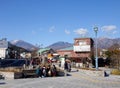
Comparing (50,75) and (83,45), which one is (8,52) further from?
(50,75)

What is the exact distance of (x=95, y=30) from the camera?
41.2 m

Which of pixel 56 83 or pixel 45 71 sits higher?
pixel 45 71

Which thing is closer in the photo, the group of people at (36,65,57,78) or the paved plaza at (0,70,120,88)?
the paved plaza at (0,70,120,88)

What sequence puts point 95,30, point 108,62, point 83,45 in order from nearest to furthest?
point 95,30 → point 108,62 → point 83,45

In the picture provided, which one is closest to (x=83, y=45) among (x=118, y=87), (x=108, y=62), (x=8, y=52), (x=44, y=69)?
(x=108, y=62)

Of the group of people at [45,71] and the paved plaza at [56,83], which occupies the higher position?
the group of people at [45,71]

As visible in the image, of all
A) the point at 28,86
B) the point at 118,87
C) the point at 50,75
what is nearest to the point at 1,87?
the point at 28,86

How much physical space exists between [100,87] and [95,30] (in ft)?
54.6

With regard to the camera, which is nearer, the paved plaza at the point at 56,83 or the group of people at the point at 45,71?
the paved plaza at the point at 56,83

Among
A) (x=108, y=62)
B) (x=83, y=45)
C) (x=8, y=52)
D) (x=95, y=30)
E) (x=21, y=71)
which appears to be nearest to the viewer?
(x=21, y=71)

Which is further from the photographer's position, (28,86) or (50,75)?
(50,75)

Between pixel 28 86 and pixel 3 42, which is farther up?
pixel 3 42

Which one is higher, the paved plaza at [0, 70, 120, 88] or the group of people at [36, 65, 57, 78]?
the group of people at [36, 65, 57, 78]

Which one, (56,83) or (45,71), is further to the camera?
(45,71)
